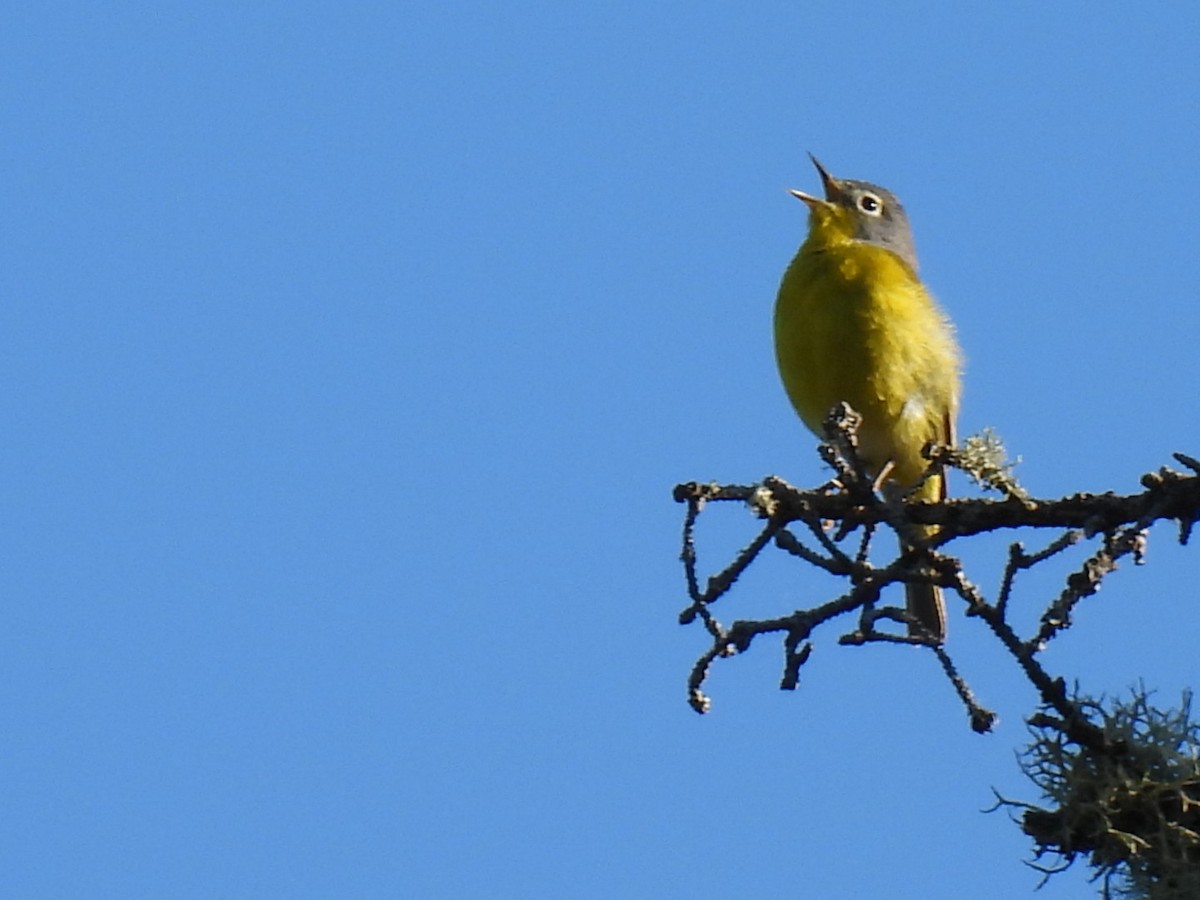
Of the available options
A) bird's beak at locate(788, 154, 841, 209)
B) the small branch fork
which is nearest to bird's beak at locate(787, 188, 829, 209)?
bird's beak at locate(788, 154, 841, 209)

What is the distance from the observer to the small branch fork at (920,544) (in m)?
3.58

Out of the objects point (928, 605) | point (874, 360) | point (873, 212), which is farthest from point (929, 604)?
point (873, 212)

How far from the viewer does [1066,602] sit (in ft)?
11.9

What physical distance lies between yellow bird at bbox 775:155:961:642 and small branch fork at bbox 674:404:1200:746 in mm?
2433

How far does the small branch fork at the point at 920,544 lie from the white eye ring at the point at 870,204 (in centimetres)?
429

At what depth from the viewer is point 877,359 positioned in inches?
271

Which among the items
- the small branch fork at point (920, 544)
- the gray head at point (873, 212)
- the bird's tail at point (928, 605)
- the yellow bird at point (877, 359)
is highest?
the gray head at point (873, 212)

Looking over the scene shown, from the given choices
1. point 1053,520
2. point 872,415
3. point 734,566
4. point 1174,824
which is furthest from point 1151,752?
point 872,415

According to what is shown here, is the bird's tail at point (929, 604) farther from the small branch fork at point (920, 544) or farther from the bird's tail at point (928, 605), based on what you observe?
the small branch fork at point (920, 544)

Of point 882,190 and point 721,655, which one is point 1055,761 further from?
point 882,190

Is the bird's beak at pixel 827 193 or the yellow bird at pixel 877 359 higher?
the bird's beak at pixel 827 193

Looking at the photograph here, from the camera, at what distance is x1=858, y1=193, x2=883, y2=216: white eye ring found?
28.0 feet

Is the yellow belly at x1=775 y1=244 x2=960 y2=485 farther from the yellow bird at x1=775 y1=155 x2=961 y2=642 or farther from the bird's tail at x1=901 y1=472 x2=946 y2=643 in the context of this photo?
the bird's tail at x1=901 y1=472 x2=946 y2=643

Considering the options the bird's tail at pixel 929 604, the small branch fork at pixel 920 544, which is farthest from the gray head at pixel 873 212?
the small branch fork at pixel 920 544
